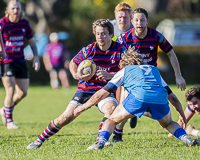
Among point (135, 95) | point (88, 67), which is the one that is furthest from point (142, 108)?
point (88, 67)

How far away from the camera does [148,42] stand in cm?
636

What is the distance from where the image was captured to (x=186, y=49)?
25391 mm

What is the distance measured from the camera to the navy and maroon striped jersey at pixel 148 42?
20.8ft

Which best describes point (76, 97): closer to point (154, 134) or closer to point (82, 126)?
point (154, 134)

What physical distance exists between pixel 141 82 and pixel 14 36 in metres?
3.64

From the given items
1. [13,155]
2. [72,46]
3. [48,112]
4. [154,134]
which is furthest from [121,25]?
[72,46]

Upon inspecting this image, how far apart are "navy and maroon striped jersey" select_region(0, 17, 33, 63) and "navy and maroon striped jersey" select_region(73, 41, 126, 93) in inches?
98.6

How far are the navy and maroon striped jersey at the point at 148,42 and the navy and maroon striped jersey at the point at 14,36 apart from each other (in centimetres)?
253

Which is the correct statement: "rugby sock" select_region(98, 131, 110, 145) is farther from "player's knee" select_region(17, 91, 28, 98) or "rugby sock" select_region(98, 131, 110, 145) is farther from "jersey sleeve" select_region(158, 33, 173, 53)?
"player's knee" select_region(17, 91, 28, 98)

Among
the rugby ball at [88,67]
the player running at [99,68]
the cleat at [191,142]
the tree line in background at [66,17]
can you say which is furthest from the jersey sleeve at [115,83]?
the tree line in background at [66,17]

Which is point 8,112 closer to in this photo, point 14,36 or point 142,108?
point 14,36

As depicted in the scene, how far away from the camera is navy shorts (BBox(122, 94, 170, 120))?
5230 mm

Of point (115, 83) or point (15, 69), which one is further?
point (15, 69)

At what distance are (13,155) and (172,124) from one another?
202 centimetres
